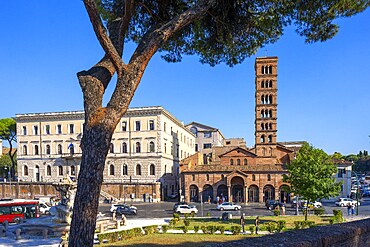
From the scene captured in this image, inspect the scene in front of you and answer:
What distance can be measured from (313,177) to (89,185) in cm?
2382

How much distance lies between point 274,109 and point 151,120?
1782 centimetres

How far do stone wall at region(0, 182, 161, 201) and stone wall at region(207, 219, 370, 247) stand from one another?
41.1m

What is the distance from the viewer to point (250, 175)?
44.6 m

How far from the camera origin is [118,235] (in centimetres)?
1848

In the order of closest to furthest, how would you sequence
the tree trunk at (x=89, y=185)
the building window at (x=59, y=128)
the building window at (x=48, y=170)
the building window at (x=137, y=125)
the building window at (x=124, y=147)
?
the tree trunk at (x=89, y=185), the building window at (x=137, y=125), the building window at (x=124, y=147), the building window at (x=59, y=128), the building window at (x=48, y=170)

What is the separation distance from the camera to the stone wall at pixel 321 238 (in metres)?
5.41

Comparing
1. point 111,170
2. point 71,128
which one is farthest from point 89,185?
point 71,128

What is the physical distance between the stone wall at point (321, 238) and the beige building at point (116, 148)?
140 ft

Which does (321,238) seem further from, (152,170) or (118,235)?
(152,170)

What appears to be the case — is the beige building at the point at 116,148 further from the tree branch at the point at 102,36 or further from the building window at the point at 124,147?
the tree branch at the point at 102,36

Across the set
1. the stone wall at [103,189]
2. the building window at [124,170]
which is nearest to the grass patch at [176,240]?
the stone wall at [103,189]

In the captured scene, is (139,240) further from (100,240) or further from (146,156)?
(146,156)

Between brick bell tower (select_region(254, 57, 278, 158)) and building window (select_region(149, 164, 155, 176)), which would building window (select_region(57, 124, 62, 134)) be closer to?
building window (select_region(149, 164, 155, 176))

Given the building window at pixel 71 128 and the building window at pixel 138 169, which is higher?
the building window at pixel 71 128
